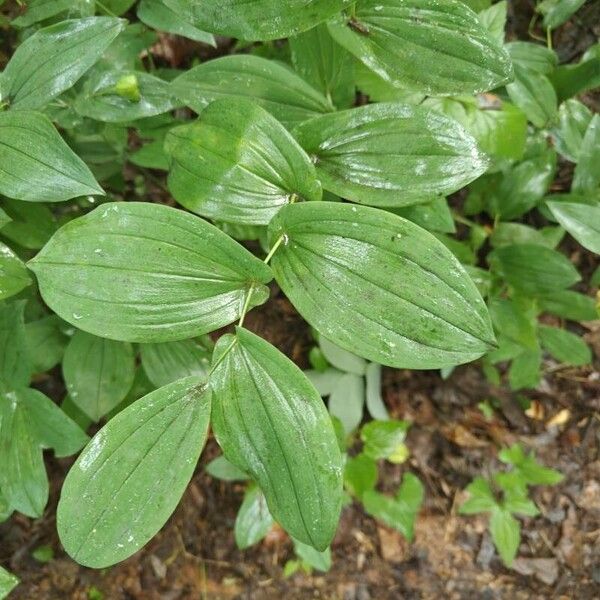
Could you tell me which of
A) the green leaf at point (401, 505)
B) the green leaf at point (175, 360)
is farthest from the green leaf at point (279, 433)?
the green leaf at point (401, 505)

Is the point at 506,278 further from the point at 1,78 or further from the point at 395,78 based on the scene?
the point at 1,78

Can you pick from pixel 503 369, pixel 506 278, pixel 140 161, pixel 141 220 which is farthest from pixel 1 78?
pixel 503 369

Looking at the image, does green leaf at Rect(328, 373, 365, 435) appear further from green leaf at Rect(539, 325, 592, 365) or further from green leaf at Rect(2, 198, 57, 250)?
green leaf at Rect(2, 198, 57, 250)

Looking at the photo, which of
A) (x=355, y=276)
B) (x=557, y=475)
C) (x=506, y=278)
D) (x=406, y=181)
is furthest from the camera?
(x=557, y=475)

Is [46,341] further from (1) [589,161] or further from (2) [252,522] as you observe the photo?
(1) [589,161]

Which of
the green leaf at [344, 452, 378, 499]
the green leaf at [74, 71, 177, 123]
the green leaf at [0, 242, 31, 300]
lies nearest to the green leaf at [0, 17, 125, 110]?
the green leaf at [74, 71, 177, 123]

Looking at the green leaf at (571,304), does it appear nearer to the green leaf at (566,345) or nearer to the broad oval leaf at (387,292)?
the green leaf at (566,345)
